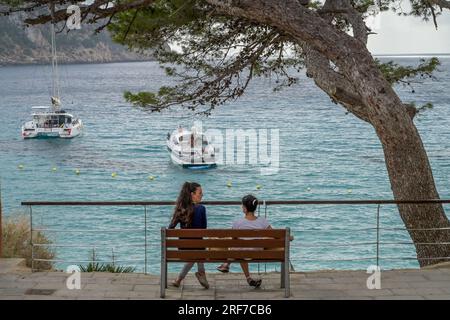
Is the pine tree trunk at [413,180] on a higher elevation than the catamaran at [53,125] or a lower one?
lower

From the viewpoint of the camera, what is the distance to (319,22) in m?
10.3

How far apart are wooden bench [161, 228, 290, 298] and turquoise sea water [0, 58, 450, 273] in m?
1.43

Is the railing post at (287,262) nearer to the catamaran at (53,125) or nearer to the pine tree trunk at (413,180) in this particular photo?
the pine tree trunk at (413,180)

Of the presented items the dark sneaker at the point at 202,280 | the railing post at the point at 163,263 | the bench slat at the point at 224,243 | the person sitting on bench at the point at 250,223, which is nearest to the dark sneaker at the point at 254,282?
the person sitting on bench at the point at 250,223

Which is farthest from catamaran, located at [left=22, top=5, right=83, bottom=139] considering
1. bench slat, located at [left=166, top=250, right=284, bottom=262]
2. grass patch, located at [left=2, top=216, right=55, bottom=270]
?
bench slat, located at [left=166, top=250, right=284, bottom=262]

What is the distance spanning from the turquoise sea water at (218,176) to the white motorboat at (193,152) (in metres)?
1.10

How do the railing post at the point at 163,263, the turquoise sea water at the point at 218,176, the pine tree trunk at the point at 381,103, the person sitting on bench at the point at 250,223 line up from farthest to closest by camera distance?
the turquoise sea water at the point at 218,176 < the pine tree trunk at the point at 381,103 < the person sitting on bench at the point at 250,223 < the railing post at the point at 163,263

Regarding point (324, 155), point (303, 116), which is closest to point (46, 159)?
point (324, 155)

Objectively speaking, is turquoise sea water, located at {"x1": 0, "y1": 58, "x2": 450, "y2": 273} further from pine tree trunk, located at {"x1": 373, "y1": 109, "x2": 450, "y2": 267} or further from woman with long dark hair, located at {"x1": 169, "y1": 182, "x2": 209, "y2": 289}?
pine tree trunk, located at {"x1": 373, "y1": 109, "x2": 450, "y2": 267}

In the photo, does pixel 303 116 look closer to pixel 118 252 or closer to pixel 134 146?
pixel 134 146

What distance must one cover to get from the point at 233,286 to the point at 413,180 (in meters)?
3.73

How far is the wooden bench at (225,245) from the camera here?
23.8 ft

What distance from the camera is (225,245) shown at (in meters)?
7.27

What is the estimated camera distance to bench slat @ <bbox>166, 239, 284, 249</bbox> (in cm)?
726
